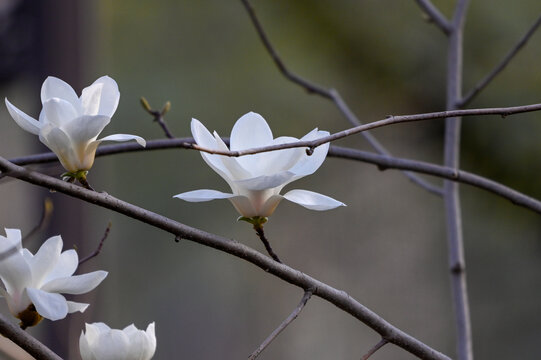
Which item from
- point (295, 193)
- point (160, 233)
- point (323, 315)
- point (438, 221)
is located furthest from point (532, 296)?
point (295, 193)

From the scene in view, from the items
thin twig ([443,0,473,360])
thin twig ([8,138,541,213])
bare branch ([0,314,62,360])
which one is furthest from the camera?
thin twig ([443,0,473,360])

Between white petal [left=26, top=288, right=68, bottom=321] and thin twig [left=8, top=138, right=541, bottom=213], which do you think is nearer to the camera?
white petal [left=26, top=288, right=68, bottom=321]

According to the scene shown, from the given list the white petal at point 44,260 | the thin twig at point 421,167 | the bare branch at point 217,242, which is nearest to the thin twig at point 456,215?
the thin twig at point 421,167

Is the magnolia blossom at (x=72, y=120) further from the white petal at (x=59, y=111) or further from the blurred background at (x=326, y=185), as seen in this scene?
the blurred background at (x=326, y=185)

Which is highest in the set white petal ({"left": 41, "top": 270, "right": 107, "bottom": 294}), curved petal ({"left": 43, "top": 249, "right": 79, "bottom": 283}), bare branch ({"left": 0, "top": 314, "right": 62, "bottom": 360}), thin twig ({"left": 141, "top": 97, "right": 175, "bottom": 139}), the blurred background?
the blurred background

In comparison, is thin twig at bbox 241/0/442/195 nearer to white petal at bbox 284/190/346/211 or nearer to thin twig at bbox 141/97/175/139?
thin twig at bbox 141/97/175/139

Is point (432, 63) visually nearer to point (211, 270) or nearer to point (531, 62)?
point (531, 62)

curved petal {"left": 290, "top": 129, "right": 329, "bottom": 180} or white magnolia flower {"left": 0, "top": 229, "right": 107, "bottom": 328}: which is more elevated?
curved petal {"left": 290, "top": 129, "right": 329, "bottom": 180}

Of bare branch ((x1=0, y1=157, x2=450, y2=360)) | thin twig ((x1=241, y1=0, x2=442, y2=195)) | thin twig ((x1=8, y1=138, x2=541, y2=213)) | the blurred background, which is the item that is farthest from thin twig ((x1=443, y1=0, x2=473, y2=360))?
the blurred background

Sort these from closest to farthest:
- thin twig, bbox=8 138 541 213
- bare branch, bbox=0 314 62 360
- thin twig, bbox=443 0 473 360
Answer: bare branch, bbox=0 314 62 360, thin twig, bbox=8 138 541 213, thin twig, bbox=443 0 473 360
